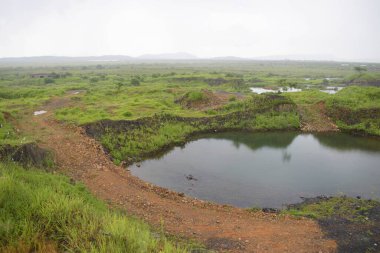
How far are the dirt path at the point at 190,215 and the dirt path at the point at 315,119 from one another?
22.2 meters

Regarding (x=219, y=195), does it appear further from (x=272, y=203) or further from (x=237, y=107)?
(x=237, y=107)

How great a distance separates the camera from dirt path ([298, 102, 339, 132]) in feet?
112

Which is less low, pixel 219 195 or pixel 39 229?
pixel 39 229

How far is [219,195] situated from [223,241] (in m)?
6.63

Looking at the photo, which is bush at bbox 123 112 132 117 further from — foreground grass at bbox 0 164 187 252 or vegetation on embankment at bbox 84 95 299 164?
foreground grass at bbox 0 164 187 252

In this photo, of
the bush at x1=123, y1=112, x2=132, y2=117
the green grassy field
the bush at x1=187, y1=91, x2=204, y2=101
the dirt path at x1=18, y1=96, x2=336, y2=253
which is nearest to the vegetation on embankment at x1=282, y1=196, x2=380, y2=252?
the green grassy field

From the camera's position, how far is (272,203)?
679 inches

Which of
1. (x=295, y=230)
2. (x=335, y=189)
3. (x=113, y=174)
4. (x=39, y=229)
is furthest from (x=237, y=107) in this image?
(x=39, y=229)

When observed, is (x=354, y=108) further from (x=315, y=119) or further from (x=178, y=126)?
(x=178, y=126)

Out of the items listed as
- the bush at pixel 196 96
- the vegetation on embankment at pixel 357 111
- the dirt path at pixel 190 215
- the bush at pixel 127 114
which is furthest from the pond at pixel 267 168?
the bush at pixel 196 96

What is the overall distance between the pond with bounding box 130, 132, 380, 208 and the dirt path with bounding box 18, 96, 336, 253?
8.52ft

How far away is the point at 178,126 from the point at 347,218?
64.7 feet

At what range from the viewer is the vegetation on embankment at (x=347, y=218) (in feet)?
39.0

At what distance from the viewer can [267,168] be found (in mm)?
22969
